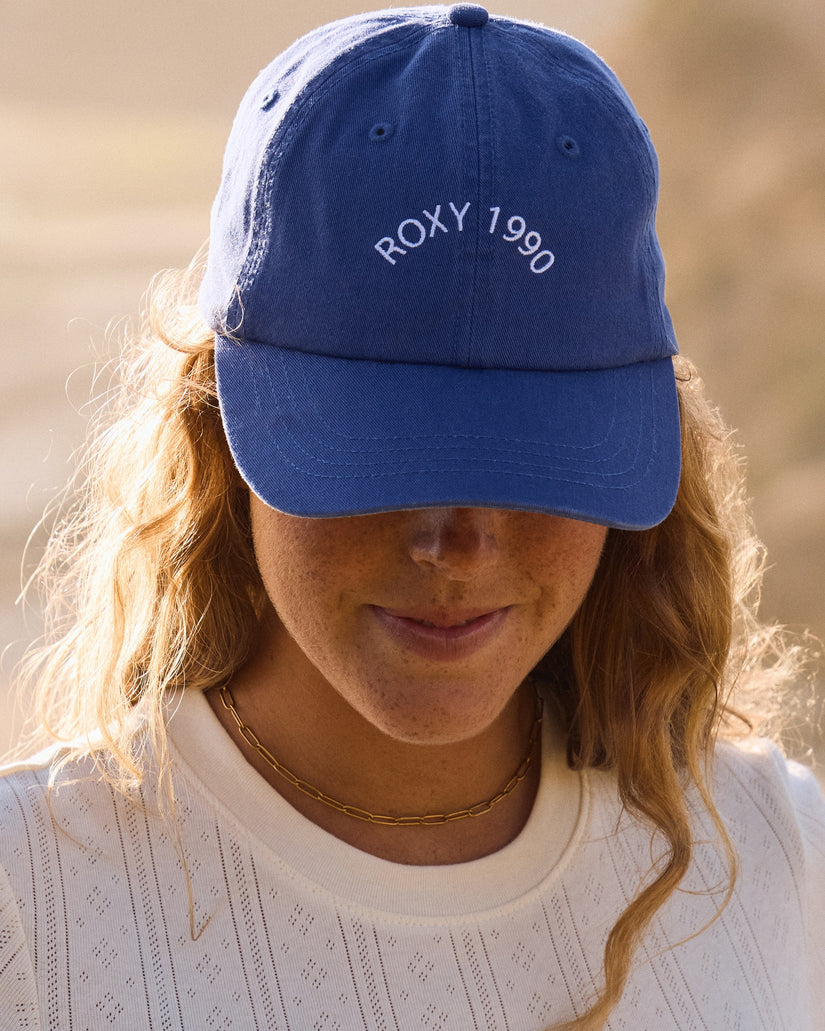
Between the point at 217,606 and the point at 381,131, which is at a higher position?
the point at 381,131

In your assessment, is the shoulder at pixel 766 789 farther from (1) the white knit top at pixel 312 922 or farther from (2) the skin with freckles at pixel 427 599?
(2) the skin with freckles at pixel 427 599

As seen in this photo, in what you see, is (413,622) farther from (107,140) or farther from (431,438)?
(107,140)

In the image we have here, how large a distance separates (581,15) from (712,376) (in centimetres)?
107

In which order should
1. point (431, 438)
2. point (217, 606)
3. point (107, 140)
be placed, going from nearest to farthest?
1. point (431, 438)
2. point (217, 606)
3. point (107, 140)

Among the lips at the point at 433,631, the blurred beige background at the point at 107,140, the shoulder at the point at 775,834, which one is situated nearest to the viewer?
the lips at the point at 433,631

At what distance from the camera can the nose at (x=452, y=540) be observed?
0.90 metres

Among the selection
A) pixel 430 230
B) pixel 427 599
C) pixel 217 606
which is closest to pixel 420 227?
pixel 430 230

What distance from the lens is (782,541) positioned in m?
3.00

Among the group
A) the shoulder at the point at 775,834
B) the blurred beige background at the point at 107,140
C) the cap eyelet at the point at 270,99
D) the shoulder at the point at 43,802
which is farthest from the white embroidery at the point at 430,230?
the blurred beige background at the point at 107,140

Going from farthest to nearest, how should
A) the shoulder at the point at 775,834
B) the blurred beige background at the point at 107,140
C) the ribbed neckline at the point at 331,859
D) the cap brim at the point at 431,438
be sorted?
1. the blurred beige background at the point at 107,140
2. the shoulder at the point at 775,834
3. the ribbed neckline at the point at 331,859
4. the cap brim at the point at 431,438

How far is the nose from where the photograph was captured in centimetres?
90

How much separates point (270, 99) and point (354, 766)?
64cm

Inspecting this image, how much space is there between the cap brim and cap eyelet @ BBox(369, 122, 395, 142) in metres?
0.18

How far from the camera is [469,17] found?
3.19 ft
